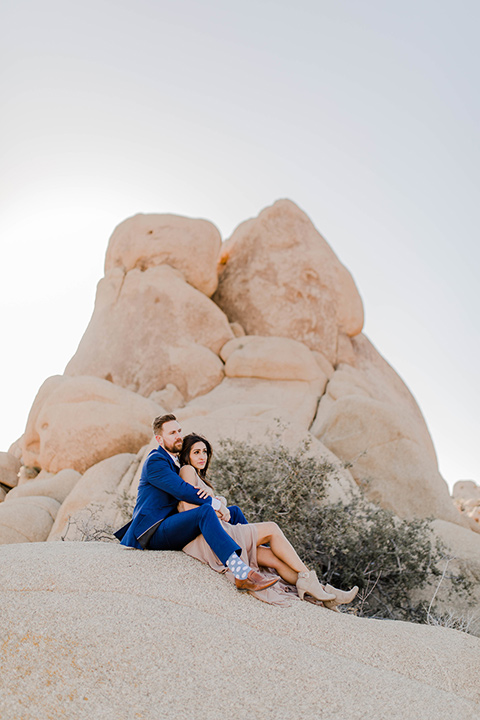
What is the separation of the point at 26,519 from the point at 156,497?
22.2 feet

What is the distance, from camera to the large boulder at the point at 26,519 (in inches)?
402

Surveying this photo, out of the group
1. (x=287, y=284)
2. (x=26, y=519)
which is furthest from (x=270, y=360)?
(x=26, y=519)

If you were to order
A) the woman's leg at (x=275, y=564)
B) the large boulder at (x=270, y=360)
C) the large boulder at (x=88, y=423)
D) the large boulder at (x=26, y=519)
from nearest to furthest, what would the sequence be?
the woman's leg at (x=275, y=564), the large boulder at (x=26, y=519), the large boulder at (x=88, y=423), the large boulder at (x=270, y=360)

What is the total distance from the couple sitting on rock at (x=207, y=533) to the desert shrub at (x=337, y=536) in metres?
2.49

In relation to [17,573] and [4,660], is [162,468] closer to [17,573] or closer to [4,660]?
[17,573]

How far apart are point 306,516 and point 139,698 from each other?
15.1 feet

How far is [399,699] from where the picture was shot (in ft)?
11.5

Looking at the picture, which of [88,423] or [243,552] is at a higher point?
[243,552]

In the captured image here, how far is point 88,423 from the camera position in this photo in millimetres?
12523

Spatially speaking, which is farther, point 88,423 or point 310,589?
point 88,423

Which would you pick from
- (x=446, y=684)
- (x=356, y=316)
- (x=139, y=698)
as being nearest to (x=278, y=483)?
(x=446, y=684)

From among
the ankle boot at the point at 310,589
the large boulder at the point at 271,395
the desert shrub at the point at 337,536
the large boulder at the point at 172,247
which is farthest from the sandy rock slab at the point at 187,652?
the large boulder at the point at 172,247

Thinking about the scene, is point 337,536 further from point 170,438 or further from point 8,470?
point 8,470

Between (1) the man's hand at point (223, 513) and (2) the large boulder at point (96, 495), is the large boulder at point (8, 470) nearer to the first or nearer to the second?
(2) the large boulder at point (96, 495)
